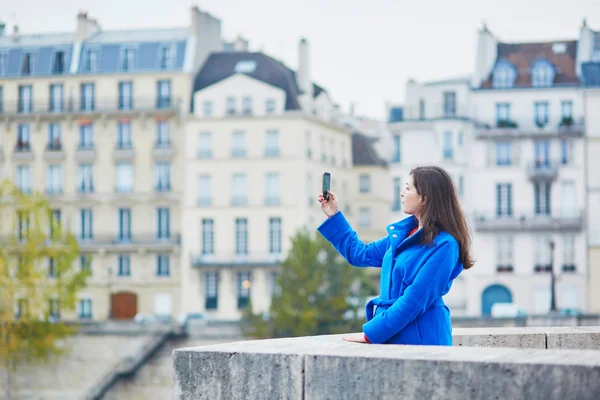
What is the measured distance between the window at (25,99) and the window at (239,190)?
39.5 feet

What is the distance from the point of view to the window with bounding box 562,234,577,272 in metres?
66.9

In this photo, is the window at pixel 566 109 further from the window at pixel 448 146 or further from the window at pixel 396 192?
the window at pixel 396 192

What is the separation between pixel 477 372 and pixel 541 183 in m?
63.1

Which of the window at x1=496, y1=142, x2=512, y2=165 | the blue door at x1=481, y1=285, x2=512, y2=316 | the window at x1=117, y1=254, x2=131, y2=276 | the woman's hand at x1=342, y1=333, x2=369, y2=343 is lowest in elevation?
the blue door at x1=481, y1=285, x2=512, y2=316

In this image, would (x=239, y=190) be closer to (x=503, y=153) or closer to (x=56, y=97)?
(x=56, y=97)

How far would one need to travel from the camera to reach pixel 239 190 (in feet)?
233

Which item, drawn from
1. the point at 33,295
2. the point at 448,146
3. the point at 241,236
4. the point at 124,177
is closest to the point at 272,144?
the point at 241,236

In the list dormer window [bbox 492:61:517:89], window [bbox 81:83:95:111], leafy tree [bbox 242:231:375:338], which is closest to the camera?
leafy tree [bbox 242:231:375:338]

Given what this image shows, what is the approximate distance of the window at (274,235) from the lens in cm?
6994

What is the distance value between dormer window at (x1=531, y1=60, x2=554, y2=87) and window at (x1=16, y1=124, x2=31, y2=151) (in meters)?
26.3

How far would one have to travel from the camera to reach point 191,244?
70.5 metres

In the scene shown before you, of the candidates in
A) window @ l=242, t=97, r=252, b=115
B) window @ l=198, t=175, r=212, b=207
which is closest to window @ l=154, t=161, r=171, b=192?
window @ l=198, t=175, r=212, b=207

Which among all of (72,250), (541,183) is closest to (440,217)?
(72,250)

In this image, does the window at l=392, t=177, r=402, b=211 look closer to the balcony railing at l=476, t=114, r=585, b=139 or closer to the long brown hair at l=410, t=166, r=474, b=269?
the balcony railing at l=476, t=114, r=585, b=139
